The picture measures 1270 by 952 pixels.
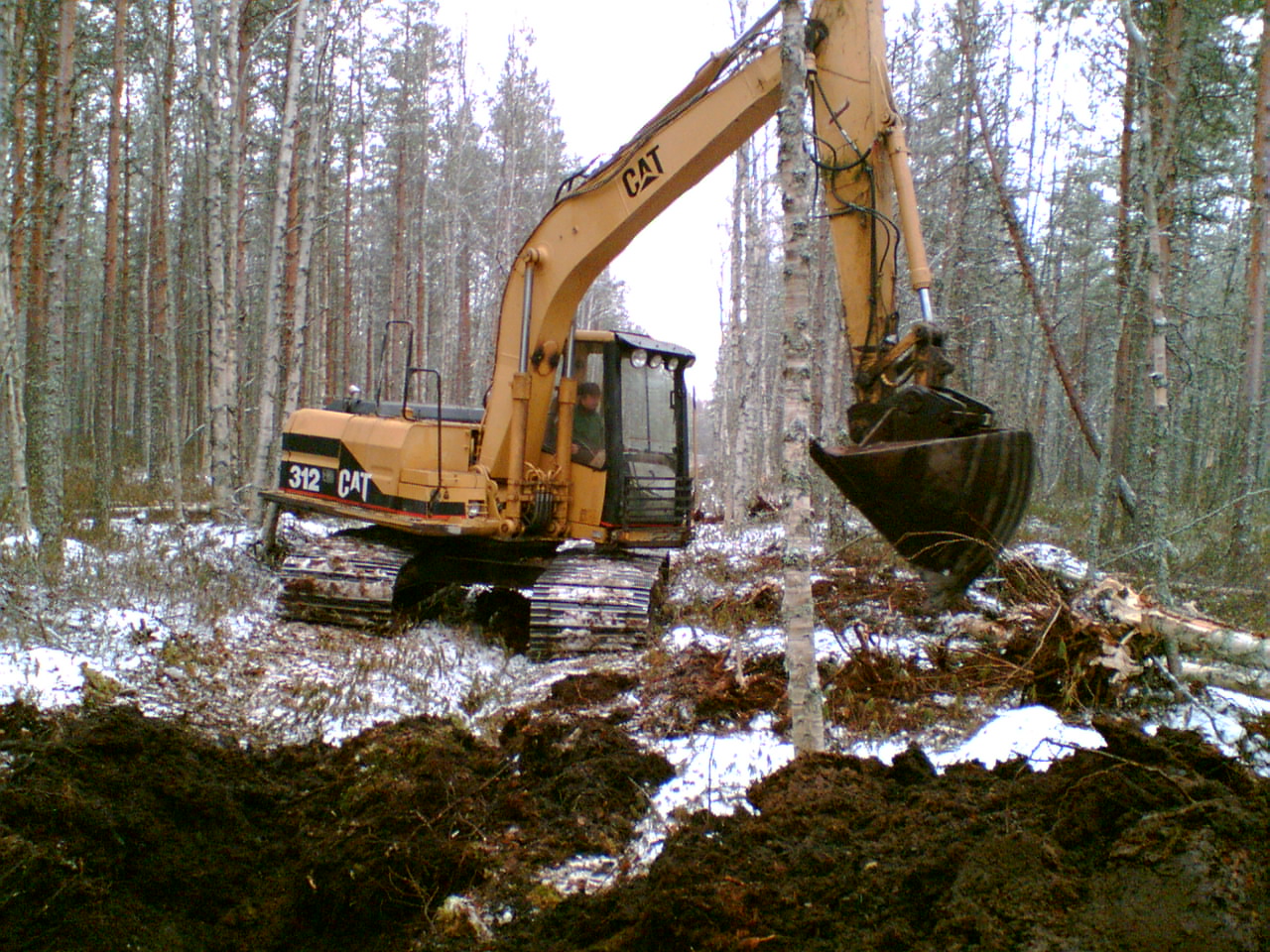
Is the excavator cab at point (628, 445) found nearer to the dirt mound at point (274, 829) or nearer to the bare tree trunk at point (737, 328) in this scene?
the dirt mound at point (274, 829)

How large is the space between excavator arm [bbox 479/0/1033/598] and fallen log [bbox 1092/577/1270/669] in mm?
1257

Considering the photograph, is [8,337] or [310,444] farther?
[310,444]

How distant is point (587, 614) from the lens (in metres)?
6.29

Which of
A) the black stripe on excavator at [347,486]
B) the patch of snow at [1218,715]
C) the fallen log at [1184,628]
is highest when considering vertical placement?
the black stripe on excavator at [347,486]

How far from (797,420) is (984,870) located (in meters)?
2.10

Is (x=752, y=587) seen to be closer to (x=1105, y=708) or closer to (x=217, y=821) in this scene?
(x=1105, y=708)

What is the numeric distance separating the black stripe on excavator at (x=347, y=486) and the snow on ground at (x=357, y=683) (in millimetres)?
1020

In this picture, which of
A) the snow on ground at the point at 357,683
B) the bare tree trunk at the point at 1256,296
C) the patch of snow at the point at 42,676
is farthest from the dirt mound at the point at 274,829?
the bare tree trunk at the point at 1256,296

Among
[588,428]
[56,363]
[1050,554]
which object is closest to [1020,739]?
[588,428]

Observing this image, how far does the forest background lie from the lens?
29.2ft

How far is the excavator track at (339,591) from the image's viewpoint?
6.79 metres

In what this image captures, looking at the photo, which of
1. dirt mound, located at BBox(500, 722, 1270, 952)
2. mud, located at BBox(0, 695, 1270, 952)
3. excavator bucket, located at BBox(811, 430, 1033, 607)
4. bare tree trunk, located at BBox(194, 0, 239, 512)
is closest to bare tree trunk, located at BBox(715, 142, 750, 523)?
bare tree trunk, located at BBox(194, 0, 239, 512)

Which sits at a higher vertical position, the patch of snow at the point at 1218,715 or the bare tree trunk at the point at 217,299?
the bare tree trunk at the point at 217,299

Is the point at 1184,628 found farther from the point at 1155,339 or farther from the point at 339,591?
the point at 339,591
